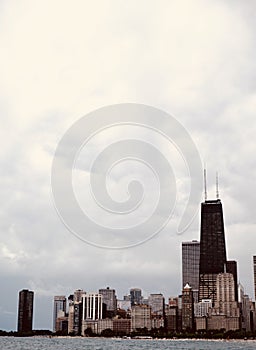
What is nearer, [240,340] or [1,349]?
[1,349]

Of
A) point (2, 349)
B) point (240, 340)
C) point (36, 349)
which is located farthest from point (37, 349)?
point (240, 340)

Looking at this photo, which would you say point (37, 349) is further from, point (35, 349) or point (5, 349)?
point (5, 349)

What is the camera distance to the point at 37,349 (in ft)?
369

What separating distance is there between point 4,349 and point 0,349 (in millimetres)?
1814

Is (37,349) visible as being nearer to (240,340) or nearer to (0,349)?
(0,349)

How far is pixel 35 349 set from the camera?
11244 cm

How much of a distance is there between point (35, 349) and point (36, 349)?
208 mm

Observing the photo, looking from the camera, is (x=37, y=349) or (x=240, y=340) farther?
(x=240, y=340)

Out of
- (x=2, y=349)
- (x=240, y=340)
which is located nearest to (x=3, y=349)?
(x=2, y=349)

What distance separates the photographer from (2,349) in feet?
356

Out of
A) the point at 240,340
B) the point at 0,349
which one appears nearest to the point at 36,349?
the point at 0,349

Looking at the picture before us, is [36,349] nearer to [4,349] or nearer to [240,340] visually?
[4,349]

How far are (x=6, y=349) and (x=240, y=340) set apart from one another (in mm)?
112495

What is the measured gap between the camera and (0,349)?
109 meters
